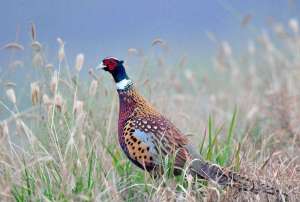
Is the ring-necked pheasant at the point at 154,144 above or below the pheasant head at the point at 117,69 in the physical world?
below

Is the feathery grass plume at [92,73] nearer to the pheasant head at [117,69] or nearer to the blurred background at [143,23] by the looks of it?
the pheasant head at [117,69]

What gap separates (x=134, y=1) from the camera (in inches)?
707

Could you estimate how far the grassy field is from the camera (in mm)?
5691

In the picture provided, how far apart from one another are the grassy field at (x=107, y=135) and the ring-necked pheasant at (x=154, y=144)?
7 centimetres

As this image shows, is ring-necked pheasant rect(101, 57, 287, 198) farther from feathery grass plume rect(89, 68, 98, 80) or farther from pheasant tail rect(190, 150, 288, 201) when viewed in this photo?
feathery grass plume rect(89, 68, 98, 80)

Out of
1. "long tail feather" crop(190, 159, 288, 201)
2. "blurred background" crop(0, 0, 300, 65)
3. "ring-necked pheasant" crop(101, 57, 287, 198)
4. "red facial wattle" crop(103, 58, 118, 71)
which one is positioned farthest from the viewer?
"blurred background" crop(0, 0, 300, 65)

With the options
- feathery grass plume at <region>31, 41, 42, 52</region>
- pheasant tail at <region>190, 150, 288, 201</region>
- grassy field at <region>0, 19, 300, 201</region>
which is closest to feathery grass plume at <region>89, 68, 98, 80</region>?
grassy field at <region>0, 19, 300, 201</region>

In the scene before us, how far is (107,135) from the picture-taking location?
6.74 m

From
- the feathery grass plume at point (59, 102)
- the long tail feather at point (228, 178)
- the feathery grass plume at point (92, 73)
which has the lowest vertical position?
the long tail feather at point (228, 178)

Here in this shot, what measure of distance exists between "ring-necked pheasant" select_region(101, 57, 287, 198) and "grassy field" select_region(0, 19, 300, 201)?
0.07 m

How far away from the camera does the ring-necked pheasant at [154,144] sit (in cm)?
601

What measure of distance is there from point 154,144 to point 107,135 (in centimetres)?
59

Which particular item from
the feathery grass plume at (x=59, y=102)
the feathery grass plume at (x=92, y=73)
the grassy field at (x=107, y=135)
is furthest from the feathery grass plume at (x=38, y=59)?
the feathery grass plume at (x=59, y=102)

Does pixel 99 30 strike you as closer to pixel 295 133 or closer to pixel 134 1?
pixel 134 1
